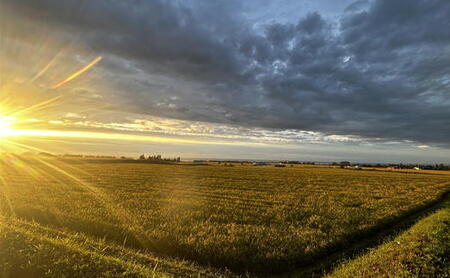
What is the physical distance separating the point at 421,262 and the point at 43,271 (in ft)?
37.6

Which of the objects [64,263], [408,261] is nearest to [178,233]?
[64,263]

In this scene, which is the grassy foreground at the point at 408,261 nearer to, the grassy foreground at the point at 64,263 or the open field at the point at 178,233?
the open field at the point at 178,233

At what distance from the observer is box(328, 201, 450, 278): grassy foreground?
7.48 m

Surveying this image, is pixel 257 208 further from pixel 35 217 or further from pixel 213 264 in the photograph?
pixel 35 217

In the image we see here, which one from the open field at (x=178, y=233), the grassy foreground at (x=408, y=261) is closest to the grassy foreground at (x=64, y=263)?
the open field at (x=178, y=233)

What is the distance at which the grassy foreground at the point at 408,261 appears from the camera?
7480 millimetres

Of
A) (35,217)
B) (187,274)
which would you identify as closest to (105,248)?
(187,274)

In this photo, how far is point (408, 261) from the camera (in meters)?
8.13

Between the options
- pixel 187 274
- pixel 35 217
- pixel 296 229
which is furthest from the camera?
pixel 35 217

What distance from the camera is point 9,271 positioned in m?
6.41

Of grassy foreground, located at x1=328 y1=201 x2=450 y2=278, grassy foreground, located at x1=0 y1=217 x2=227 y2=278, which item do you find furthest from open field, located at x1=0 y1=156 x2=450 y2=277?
grassy foreground, located at x1=328 y1=201 x2=450 y2=278

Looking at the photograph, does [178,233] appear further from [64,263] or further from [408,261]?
[408,261]

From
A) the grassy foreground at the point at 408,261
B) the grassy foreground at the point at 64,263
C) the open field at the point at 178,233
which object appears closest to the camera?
→ the grassy foreground at the point at 64,263

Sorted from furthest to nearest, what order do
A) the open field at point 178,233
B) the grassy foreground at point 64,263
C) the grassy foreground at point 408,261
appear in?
the open field at point 178,233 < the grassy foreground at point 408,261 < the grassy foreground at point 64,263
